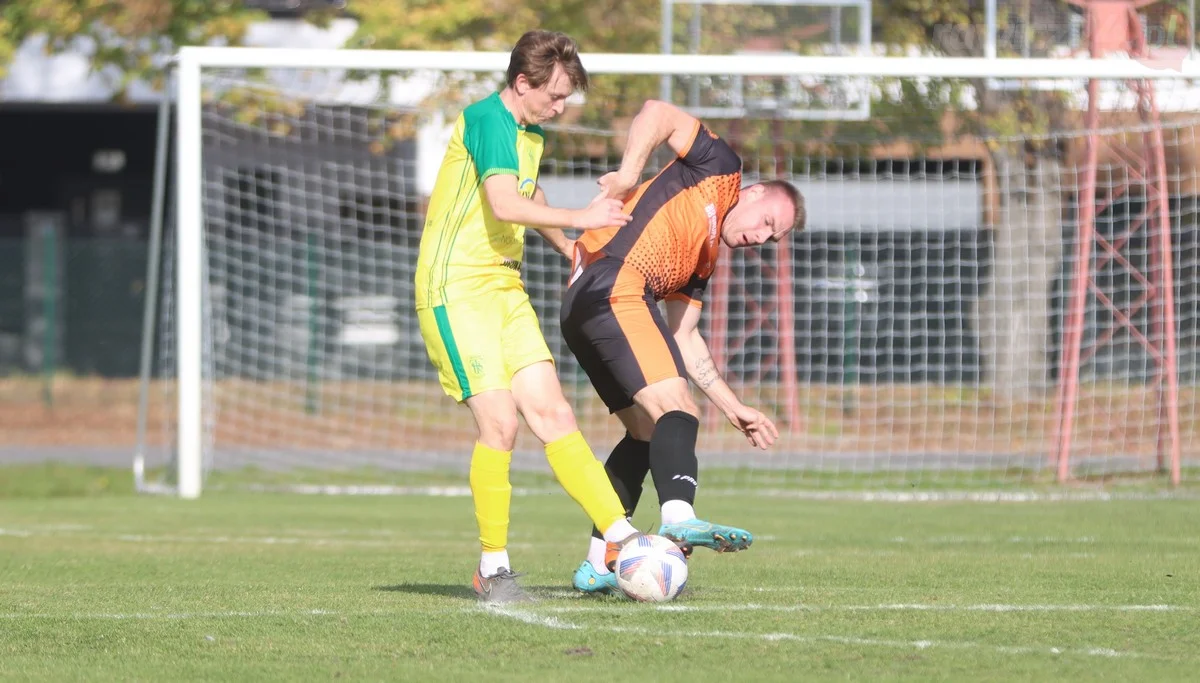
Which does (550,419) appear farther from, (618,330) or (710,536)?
(710,536)

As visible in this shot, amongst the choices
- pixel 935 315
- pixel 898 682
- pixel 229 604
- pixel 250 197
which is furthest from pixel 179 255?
pixel 898 682

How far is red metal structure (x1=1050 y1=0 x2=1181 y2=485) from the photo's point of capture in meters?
12.7

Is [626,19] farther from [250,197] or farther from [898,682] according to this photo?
[898,682]

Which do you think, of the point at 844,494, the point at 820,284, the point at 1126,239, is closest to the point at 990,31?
the point at 1126,239

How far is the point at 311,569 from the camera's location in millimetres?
7008

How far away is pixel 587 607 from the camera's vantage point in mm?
5457

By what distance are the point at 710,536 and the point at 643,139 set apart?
4.83 ft

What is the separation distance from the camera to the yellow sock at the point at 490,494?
5699mm

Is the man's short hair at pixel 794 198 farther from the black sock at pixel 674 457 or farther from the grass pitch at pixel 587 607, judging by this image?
the grass pitch at pixel 587 607

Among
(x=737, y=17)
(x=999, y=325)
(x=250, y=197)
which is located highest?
(x=737, y=17)

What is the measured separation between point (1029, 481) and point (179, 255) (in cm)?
696

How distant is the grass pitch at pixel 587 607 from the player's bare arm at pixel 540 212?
1.31 metres

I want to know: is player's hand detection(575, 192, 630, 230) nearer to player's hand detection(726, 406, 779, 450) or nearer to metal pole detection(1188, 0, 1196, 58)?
player's hand detection(726, 406, 779, 450)

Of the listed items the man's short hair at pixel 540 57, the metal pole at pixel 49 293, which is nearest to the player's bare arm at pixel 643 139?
the man's short hair at pixel 540 57
